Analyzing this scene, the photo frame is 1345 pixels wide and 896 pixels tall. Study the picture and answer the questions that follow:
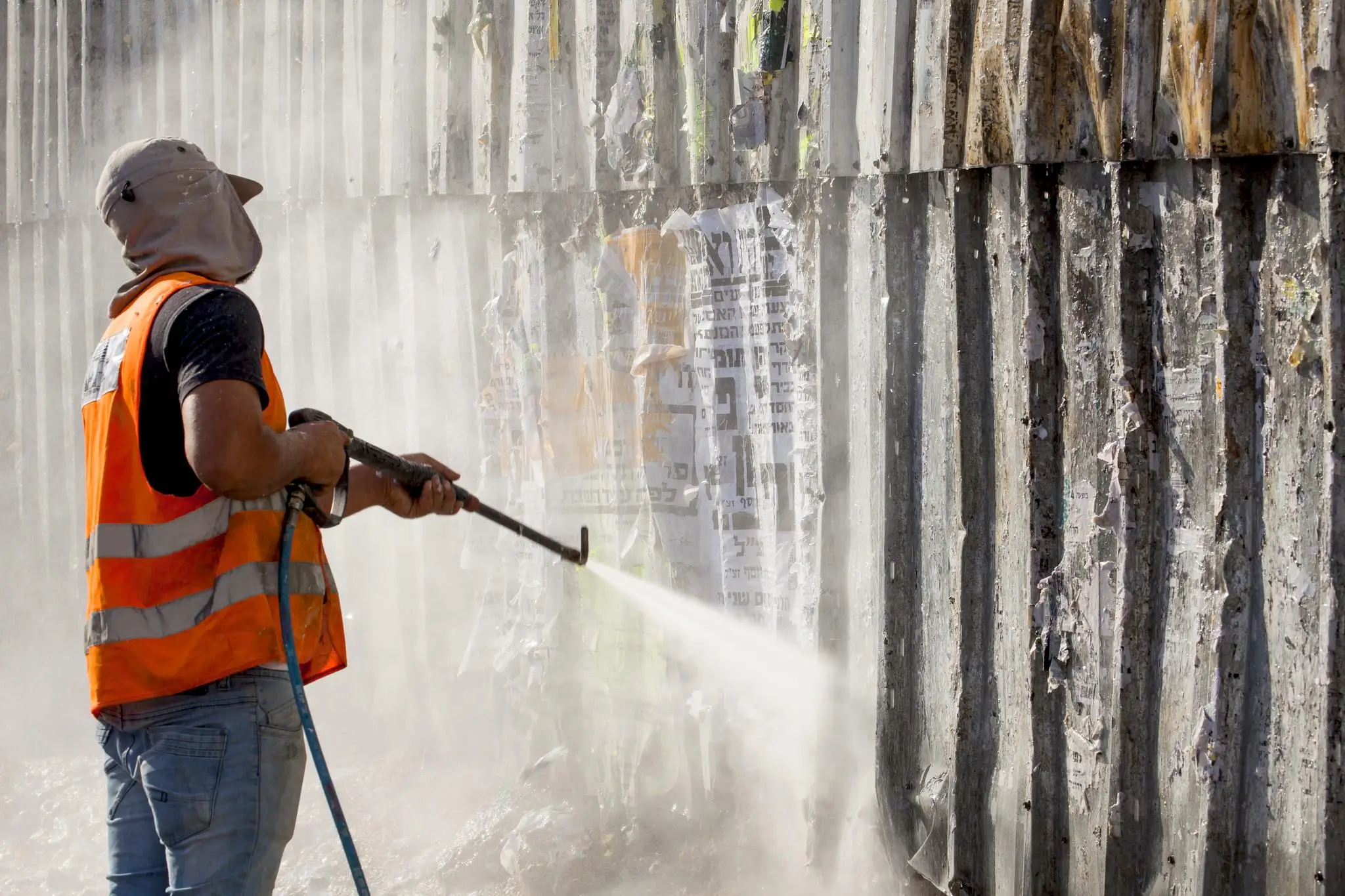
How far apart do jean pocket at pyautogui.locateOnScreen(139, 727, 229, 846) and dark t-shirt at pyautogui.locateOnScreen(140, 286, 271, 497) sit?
0.53 m

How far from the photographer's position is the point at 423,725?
536 centimetres

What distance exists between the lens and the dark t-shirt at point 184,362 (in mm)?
2277

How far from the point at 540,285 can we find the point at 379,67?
1522 mm

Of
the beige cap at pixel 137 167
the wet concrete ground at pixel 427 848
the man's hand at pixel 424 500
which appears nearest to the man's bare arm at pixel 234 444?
the man's hand at pixel 424 500

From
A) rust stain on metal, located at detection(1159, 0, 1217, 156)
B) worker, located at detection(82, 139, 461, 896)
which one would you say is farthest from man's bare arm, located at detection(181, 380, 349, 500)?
rust stain on metal, located at detection(1159, 0, 1217, 156)

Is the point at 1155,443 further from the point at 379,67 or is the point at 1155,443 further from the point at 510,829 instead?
the point at 379,67

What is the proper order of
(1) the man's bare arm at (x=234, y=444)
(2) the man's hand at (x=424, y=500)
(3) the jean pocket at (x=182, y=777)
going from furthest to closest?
(2) the man's hand at (x=424, y=500) → (3) the jean pocket at (x=182, y=777) → (1) the man's bare arm at (x=234, y=444)

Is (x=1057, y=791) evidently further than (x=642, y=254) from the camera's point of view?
No

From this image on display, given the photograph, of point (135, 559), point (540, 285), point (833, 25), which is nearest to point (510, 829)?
point (540, 285)

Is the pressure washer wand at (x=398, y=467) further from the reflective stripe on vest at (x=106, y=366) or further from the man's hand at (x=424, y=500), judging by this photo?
the reflective stripe on vest at (x=106, y=366)

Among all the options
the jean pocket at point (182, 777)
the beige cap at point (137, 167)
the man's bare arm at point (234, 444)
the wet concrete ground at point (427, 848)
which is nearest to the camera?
the man's bare arm at point (234, 444)

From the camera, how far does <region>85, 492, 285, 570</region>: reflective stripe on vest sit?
2398 mm

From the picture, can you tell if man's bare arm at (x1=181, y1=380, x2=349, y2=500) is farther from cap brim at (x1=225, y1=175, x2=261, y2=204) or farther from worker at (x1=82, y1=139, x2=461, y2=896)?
cap brim at (x1=225, y1=175, x2=261, y2=204)

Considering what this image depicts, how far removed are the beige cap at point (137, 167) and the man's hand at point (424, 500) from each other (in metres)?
0.89
